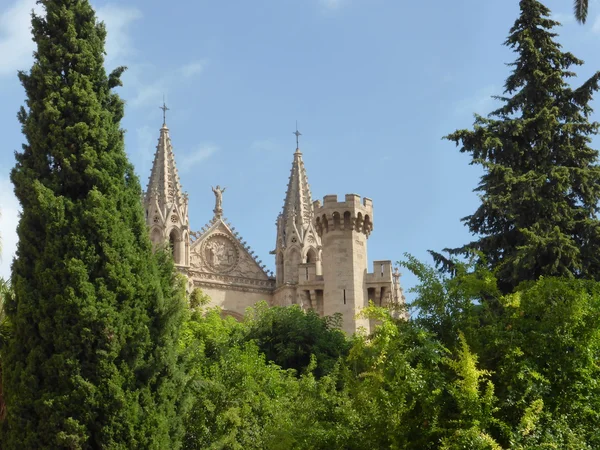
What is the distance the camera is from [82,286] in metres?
15.6

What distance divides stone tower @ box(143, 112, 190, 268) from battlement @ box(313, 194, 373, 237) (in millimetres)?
14780

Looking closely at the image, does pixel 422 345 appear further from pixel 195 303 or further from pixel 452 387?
pixel 195 303

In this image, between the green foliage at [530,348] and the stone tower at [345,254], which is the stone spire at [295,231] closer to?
the stone tower at [345,254]

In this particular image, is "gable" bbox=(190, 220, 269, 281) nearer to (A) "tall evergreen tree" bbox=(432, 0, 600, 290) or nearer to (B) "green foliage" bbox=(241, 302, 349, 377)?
(B) "green foliage" bbox=(241, 302, 349, 377)

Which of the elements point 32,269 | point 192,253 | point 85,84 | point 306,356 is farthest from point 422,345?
point 192,253

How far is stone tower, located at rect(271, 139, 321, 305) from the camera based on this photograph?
5256 centimetres

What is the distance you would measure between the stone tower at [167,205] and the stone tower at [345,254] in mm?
14756

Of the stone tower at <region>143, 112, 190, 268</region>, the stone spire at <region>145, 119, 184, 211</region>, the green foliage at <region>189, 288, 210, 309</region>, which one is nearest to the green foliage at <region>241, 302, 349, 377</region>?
the green foliage at <region>189, 288, 210, 309</region>

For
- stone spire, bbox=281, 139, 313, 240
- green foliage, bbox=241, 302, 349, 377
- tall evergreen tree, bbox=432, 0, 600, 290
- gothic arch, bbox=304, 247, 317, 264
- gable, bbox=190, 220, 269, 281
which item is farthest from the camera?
stone spire, bbox=281, 139, 313, 240

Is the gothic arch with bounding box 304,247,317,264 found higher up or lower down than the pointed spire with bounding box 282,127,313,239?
lower down

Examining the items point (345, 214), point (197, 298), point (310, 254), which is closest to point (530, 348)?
point (345, 214)

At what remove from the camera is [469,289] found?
15.0 metres

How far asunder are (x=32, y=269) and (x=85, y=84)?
3.63 metres

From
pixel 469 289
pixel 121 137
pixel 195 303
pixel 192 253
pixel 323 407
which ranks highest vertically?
pixel 192 253
